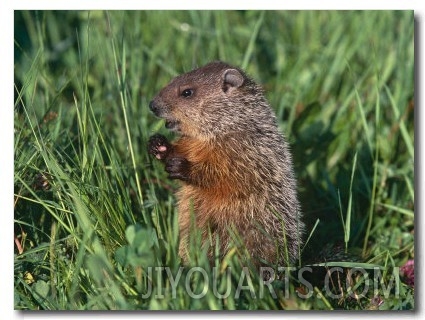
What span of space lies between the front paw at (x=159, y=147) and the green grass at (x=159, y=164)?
22cm

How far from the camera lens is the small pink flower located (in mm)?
4234

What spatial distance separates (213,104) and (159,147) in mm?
332

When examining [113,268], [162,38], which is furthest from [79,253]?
[162,38]

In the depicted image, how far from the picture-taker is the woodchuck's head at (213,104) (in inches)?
157

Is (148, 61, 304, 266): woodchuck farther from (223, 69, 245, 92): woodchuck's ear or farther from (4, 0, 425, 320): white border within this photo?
(4, 0, 425, 320): white border

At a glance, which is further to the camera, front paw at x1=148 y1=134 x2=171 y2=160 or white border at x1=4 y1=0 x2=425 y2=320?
front paw at x1=148 y1=134 x2=171 y2=160

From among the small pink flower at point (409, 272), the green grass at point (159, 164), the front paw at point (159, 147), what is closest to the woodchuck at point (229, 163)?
the front paw at point (159, 147)

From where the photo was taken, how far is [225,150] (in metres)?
3.95

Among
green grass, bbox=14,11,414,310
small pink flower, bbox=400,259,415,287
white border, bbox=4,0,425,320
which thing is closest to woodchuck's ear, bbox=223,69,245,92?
white border, bbox=4,0,425,320

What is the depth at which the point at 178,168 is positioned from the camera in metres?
3.90
